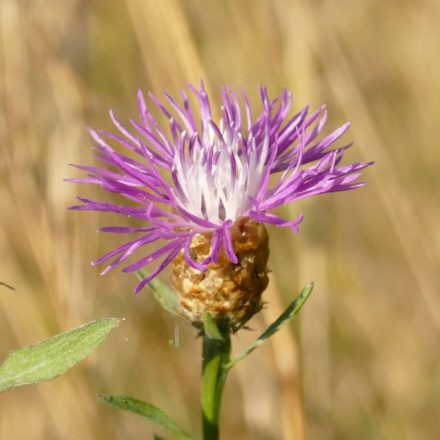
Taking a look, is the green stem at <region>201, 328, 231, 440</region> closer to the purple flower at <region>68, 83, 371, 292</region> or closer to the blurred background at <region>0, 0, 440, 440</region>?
the purple flower at <region>68, 83, 371, 292</region>

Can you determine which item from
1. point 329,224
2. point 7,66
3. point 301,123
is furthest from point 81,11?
point 301,123

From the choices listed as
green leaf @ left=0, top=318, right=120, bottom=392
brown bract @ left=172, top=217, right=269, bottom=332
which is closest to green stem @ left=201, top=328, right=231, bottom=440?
brown bract @ left=172, top=217, right=269, bottom=332

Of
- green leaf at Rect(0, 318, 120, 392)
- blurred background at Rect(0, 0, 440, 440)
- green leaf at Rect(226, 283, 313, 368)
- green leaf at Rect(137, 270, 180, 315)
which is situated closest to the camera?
green leaf at Rect(0, 318, 120, 392)

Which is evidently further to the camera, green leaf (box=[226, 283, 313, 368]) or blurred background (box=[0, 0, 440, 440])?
blurred background (box=[0, 0, 440, 440])

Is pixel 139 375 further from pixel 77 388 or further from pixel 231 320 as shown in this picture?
pixel 231 320

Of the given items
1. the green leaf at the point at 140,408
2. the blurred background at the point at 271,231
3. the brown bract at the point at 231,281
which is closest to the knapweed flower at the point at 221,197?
the brown bract at the point at 231,281
